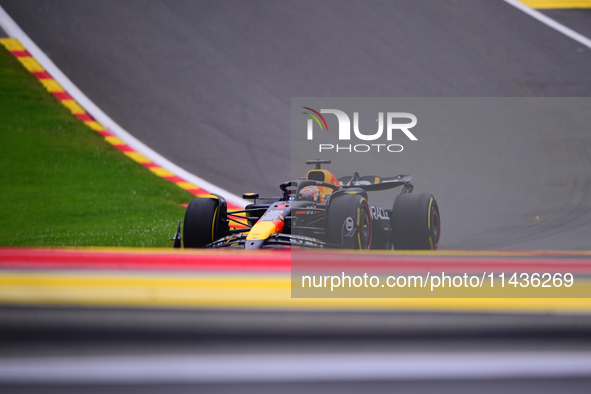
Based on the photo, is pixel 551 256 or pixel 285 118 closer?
pixel 551 256

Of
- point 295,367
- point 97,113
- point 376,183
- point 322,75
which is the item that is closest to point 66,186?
point 97,113

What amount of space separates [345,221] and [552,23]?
1272cm

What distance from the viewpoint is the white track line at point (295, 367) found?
1761 millimetres

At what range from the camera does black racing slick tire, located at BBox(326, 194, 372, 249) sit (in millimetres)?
3566

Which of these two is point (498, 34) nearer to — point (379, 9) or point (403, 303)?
point (379, 9)

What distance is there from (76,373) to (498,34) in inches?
532

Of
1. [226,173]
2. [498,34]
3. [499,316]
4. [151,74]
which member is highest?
[498,34]

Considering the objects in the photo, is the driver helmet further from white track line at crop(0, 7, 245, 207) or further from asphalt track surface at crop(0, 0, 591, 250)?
white track line at crop(0, 7, 245, 207)

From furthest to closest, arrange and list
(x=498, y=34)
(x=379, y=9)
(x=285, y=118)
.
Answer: (x=379, y=9) < (x=498, y=34) < (x=285, y=118)

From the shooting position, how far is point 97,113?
9.36 meters

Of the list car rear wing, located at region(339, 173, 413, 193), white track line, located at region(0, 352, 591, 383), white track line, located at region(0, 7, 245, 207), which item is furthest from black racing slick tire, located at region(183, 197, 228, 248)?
white track line, located at region(0, 7, 245, 207)

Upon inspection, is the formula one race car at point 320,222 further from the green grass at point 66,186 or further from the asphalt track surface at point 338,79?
the asphalt track surface at point 338,79

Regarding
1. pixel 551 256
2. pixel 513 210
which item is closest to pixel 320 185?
pixel 551 256

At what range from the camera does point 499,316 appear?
6.06 feet
